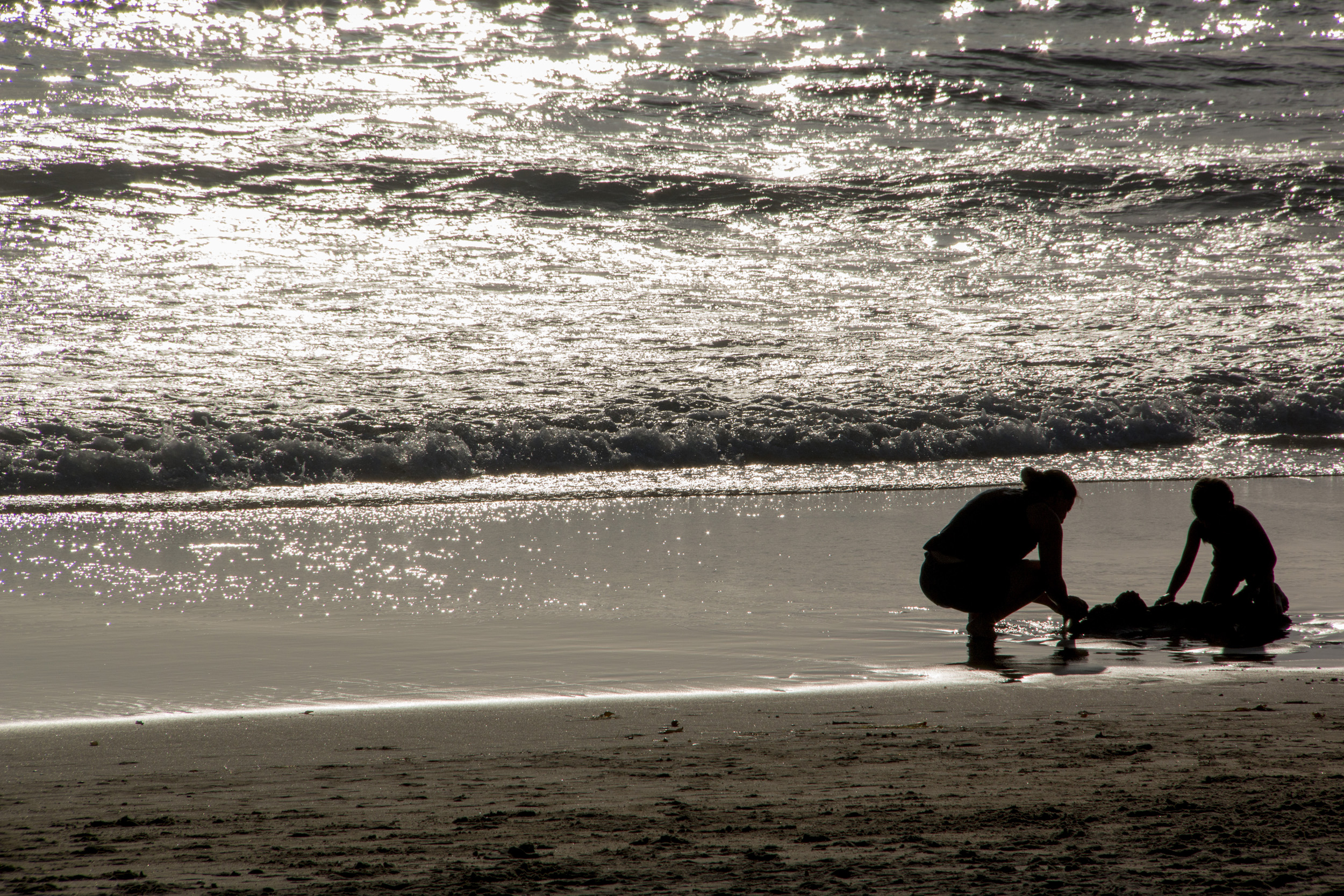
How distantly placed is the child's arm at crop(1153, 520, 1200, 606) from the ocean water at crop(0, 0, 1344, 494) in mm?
4189

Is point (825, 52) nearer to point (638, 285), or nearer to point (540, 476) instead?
point (638, 285)

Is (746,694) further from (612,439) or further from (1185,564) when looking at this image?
(612,439)

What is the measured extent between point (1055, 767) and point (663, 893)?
53.5 inches

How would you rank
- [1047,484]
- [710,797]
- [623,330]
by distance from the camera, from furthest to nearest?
[623,330] → [1047,484] → [710,797]

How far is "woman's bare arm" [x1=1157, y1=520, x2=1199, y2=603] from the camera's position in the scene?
5.45 meters

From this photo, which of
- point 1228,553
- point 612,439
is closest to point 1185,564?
point 1228,553

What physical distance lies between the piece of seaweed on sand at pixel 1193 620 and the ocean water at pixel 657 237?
14.8ft

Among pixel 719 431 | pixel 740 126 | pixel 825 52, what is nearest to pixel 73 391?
pixel 719 431

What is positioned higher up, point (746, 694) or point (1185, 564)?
point (1185, 564)

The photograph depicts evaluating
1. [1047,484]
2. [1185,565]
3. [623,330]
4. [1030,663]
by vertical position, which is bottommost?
[1030,663]

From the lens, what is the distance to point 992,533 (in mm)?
5488

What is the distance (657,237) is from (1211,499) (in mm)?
11964

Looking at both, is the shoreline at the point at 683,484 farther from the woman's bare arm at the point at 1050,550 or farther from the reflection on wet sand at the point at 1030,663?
the reflection on wet sand at the point at 1030,663

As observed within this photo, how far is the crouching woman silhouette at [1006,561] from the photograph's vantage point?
536 centimetres
